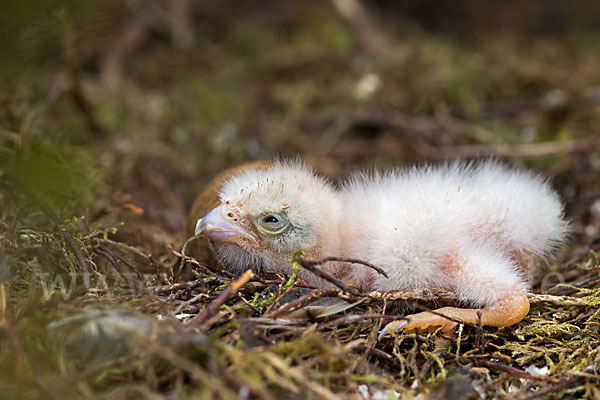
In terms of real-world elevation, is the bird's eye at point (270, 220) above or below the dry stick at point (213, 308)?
above

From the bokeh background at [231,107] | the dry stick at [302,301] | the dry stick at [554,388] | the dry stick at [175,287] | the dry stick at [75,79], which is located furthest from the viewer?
the dry stick at [75,79]

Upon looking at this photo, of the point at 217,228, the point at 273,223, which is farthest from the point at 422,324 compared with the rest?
the point at 217,228

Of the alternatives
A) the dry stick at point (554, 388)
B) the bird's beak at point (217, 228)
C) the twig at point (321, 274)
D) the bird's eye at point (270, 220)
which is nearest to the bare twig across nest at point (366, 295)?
the twig at point (321, 274)

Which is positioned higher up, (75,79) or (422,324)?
(75,79)

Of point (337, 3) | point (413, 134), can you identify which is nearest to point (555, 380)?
point (413, 134)

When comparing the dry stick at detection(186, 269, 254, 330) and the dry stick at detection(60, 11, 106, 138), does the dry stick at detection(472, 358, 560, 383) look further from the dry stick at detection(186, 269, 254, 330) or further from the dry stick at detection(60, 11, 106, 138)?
the dry stick at detection(60, 11, 106, 138)

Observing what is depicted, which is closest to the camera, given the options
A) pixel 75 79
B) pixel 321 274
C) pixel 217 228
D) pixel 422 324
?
pixel 321 274

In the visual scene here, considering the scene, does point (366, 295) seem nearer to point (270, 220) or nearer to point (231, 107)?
point (270, 220)

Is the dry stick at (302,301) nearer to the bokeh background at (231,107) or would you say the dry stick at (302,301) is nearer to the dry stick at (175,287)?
the dry stick at (175,287)
